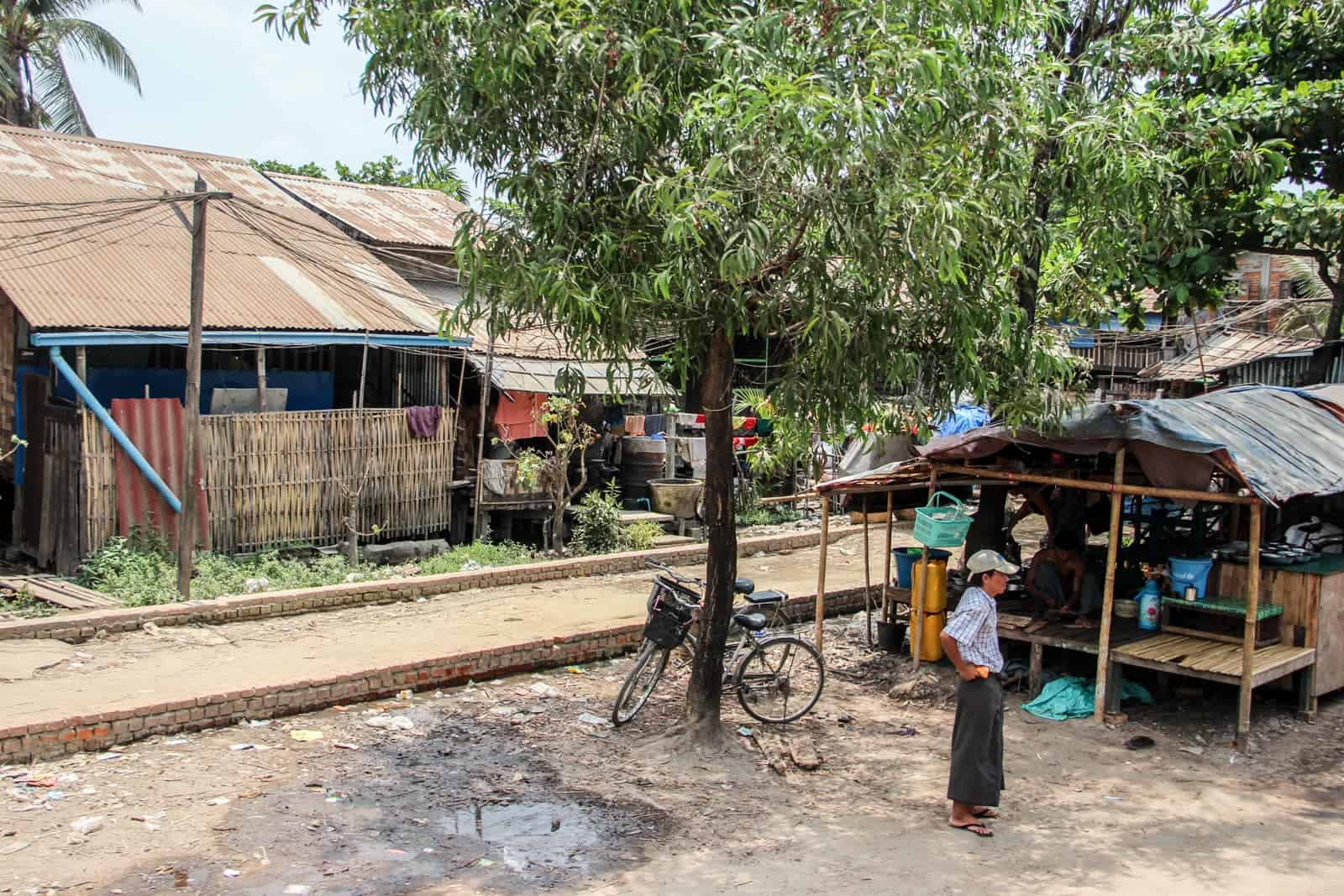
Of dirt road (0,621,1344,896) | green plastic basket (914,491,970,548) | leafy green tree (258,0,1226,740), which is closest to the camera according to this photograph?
dirt road (0,621,1344,896)

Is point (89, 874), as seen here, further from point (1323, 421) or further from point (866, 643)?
point (1323, 421)

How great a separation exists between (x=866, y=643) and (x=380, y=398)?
7602 millimetres

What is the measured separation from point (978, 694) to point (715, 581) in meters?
2.08

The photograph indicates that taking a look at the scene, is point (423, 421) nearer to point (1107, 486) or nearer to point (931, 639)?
point (931, 639)

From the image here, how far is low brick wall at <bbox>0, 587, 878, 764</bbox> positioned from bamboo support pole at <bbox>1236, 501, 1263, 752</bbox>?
17.1 ft

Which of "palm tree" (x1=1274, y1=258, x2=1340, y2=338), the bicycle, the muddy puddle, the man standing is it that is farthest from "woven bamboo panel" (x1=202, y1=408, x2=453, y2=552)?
"palm tree" (x1=1274, y1=258, x2=1340, y2=338)

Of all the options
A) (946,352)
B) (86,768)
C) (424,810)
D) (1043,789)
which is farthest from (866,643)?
(86,768)

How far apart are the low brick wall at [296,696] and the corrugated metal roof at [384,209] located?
8.91m

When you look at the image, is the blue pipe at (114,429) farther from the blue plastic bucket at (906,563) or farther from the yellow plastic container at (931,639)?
the yellow plastic container at (931,639)

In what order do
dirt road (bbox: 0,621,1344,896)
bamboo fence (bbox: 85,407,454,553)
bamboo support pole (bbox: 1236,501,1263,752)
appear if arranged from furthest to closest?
1. bamboo fence (bbox: 85,407,454,553)
2. bamboo support pole (bbox: 1236,501,1263,752)
3. dirt road (bbox: 0,621,1344,896)

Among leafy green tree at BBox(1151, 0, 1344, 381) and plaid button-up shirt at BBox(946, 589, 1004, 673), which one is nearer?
plaid button-up shirt at BBox(946, 589, 1004, 673)

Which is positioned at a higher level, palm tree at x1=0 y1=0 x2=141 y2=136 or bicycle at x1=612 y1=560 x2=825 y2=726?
palm tree at x1=0 y1=0 x2=141 y2=136

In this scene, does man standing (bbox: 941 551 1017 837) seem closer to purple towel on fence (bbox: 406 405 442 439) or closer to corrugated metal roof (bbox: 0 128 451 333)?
corrugated metal roof (bbox: 0 128 451 333)

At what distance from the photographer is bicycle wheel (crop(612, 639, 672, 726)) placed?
8.30 m
